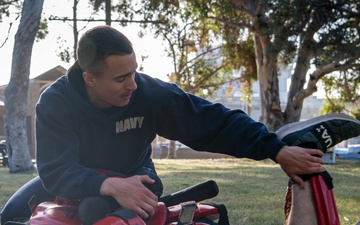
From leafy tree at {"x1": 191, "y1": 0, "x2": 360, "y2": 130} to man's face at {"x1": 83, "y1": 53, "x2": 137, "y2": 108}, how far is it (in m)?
15.6

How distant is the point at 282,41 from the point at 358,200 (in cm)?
1349

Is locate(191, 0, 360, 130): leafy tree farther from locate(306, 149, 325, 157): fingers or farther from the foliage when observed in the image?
locate(306, 149, 325, 157): fingers

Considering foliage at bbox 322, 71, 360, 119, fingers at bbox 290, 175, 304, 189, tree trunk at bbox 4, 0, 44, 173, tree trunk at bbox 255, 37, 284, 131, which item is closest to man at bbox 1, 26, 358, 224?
fingers at bbox 290, 175, 304, 189

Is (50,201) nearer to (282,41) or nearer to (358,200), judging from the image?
(358,200)

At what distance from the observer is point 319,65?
19891mm

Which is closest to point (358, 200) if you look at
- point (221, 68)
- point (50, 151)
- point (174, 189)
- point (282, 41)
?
point (174, 189)

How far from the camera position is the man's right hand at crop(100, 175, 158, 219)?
104 inches

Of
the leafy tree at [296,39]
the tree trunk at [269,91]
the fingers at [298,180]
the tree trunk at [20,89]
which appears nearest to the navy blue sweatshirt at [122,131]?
the fingers at [298,180]

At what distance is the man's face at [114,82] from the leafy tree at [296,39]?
15597mm

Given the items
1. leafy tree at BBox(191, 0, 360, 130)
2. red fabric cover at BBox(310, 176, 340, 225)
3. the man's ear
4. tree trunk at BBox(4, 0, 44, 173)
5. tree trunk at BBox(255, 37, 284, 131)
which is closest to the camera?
red fabric cover at BBox(310, 176, 340, 225)

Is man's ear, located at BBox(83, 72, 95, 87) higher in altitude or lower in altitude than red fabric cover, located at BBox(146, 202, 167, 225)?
higher

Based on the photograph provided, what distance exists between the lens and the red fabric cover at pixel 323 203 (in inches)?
108

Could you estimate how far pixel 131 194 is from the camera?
2654 mm

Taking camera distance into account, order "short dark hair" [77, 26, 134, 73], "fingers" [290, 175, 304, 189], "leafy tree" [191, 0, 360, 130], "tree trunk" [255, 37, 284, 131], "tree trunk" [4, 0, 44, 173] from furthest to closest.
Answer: "tree trunk" [255, 37, 284, 131] < "leafy tree" [191, 0, 360, 130] < "tree trunk" [4, 0, 44, 173] < "short dark hair" [77, 26, 134, 73] < "fingers" [290, 175, 304, 189]
